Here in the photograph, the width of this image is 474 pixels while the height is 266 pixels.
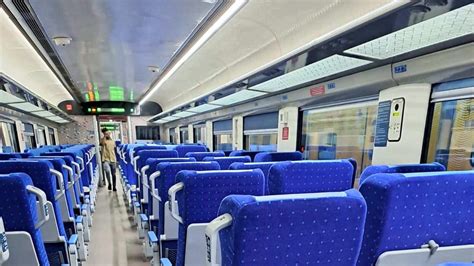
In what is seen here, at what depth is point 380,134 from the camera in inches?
121

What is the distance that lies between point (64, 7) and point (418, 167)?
319 cm

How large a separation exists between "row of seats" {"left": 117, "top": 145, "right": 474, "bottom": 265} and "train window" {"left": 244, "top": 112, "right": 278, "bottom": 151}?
3.90 m

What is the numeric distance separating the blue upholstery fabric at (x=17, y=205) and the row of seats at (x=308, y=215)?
0.81 m

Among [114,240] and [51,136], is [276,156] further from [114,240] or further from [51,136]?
[51,136]

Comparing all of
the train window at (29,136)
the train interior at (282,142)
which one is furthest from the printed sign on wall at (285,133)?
the train window at (29,136)

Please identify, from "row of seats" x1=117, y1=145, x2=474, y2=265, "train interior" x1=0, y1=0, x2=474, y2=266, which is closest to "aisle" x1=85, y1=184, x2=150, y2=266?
"train interior" x1=0, y1=0, x2=474, y2=266

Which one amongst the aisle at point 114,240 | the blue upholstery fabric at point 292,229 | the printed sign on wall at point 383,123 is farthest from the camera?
the aisle at point 114,240

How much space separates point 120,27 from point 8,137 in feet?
23.7

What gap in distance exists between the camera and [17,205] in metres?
Answer: 1.54

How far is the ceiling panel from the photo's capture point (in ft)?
8.00

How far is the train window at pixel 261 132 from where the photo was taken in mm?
5945

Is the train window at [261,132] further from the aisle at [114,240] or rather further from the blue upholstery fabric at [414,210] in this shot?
the blue upholstery fabric at [414,210]

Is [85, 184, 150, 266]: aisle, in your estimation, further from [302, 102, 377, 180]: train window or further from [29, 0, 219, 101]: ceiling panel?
→ [302, 102, 377, 180]: train window

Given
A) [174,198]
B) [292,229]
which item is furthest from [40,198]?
[292,229]
